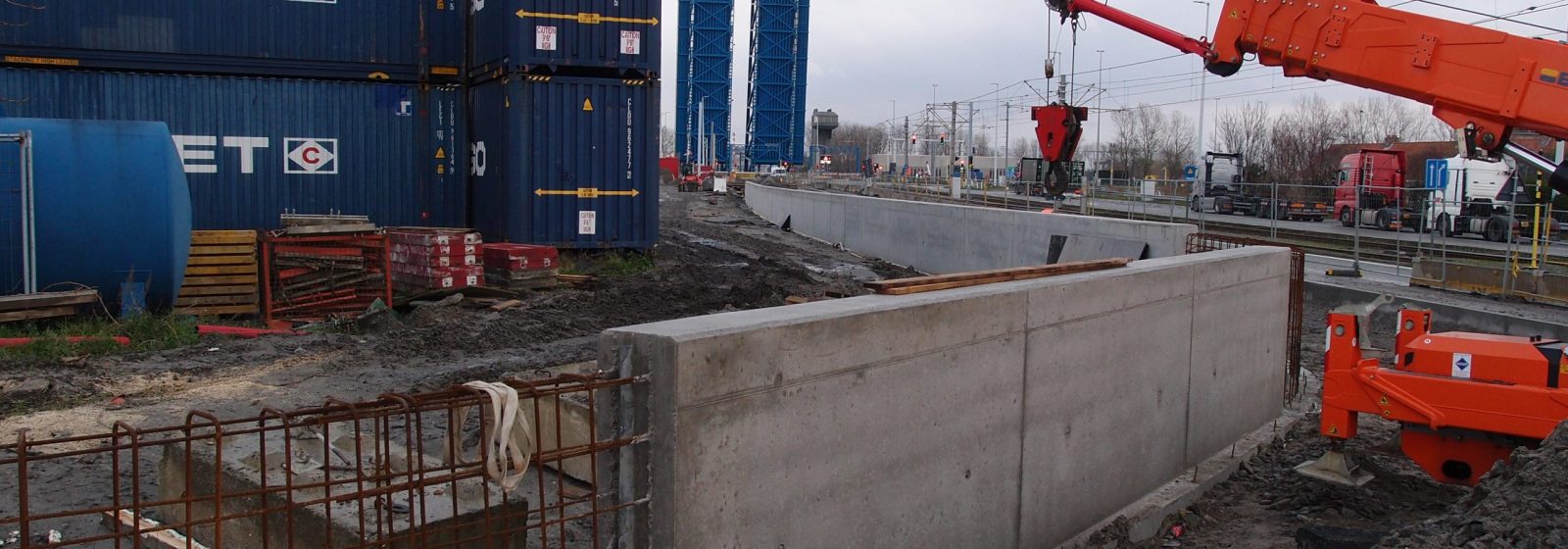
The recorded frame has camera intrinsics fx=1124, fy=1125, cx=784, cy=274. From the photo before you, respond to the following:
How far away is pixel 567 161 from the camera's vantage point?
1698 centimetres

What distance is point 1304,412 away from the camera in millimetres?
9359

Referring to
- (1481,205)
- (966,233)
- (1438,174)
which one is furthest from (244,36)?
(1438,174)

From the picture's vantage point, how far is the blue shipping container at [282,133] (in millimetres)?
15961

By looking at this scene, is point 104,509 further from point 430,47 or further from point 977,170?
point 977,170

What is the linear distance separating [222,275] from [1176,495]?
37.1 feet

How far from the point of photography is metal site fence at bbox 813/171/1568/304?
16375 millimetres

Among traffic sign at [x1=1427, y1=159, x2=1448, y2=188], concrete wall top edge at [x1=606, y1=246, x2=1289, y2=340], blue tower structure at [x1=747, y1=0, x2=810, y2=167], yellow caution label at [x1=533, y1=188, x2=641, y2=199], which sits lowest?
concrete wall top edge at [x1=606, y1=246, x2=1289, y2=340]

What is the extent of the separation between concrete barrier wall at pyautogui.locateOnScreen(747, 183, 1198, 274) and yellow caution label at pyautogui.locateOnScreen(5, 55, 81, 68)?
44.7ft

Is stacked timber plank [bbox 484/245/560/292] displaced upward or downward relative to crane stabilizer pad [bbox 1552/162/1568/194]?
downward

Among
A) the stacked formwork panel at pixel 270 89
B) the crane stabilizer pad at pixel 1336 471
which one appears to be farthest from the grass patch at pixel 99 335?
the crane stabilizer pad at pixel 1336 471

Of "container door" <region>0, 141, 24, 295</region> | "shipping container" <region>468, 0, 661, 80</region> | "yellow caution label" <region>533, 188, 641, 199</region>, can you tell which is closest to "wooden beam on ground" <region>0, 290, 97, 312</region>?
"container door" <region>0, 141, 24, 295</region>

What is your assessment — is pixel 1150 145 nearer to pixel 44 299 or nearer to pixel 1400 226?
pixel 1400 226

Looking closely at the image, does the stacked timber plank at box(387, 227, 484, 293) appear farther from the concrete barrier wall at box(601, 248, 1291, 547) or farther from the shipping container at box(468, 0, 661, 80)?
the concrete barrier wall at box(601, 248, 1291, 547)

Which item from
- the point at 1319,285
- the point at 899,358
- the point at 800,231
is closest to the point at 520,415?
the point at 899,358
